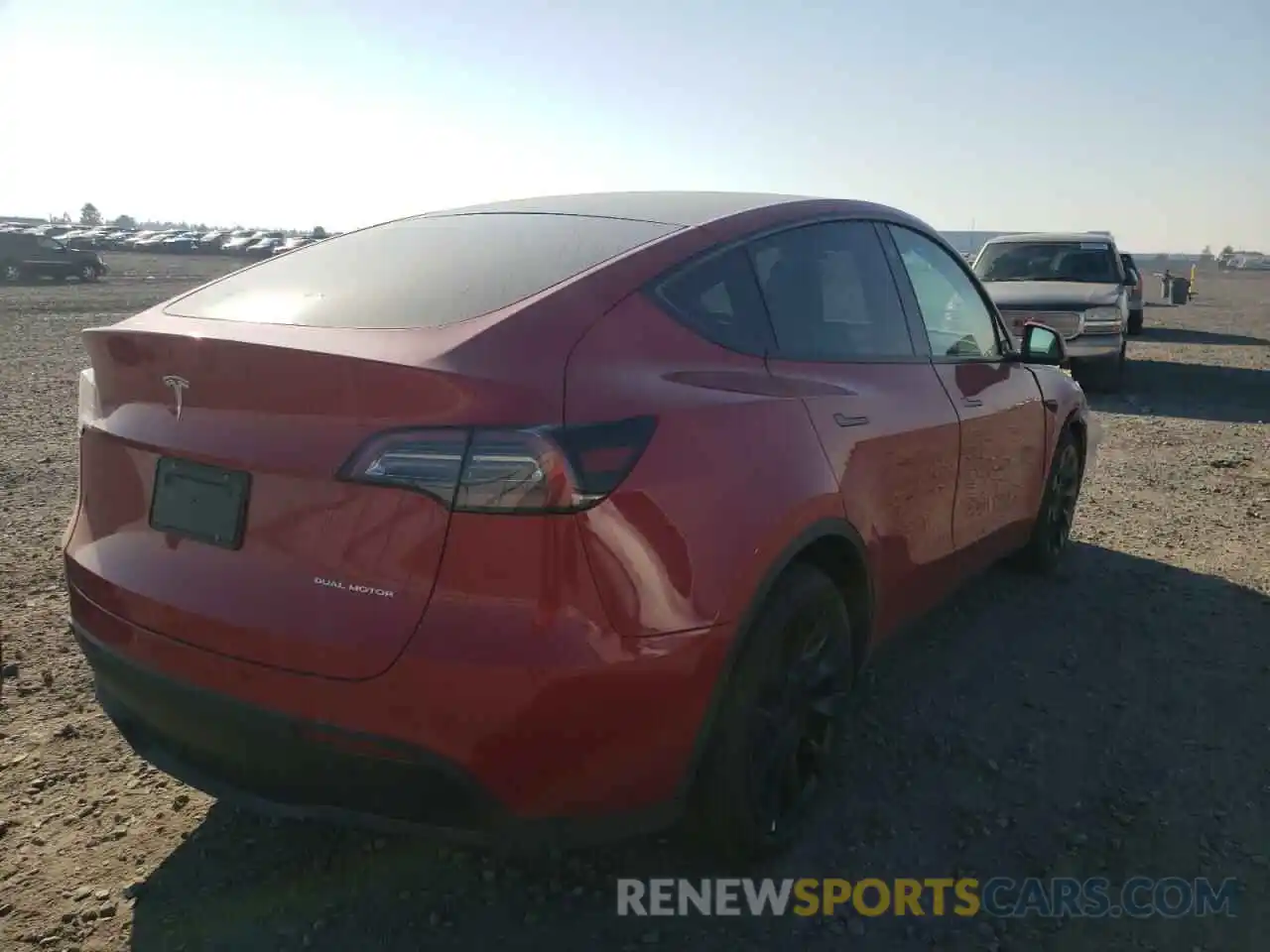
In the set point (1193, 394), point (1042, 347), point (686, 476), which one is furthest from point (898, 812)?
point (1193, 394)

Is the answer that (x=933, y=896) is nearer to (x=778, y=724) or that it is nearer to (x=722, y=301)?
(x=778, y=724)

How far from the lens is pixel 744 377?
8.04 feet

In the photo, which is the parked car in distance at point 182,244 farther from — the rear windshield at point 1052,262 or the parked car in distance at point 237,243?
the rear windshield at point 1052,262

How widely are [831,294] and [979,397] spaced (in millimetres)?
996

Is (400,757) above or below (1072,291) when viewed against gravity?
below

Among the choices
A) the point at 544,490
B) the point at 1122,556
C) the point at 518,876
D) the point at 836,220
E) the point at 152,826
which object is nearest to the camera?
the point at 544,490

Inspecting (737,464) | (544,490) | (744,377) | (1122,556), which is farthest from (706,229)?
(1122,556)

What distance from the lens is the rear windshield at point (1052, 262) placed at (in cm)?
1243

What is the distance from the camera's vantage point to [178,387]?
7.17ft

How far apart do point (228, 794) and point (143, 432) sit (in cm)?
83

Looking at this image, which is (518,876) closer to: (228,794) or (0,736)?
(228,794)

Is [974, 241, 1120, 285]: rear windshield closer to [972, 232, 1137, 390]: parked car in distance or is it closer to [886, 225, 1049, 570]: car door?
[972, 232, 1137, 390]: parked car in distance

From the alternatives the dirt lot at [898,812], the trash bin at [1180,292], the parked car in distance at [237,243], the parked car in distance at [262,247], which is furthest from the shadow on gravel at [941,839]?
the parked car in distance at [237,243]

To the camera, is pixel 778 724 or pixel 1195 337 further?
pixel 1195 337
